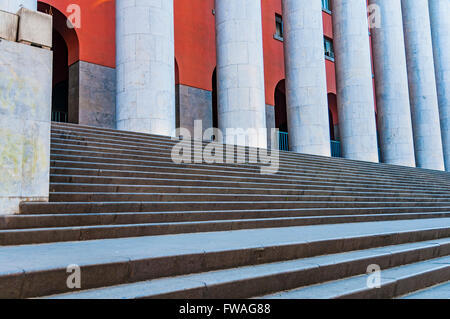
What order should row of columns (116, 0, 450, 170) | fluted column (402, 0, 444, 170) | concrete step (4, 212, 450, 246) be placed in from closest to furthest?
concrete step (4, 212, 450, 246) → row of columns (116, 0, 450, 170) → fluted column (402, 0, 444, 170)

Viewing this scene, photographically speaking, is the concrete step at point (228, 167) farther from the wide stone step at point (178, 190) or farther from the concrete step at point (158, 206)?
the concrete step at point (158, 206)

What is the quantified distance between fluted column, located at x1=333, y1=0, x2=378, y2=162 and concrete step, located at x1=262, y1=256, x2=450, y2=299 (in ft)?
49.5

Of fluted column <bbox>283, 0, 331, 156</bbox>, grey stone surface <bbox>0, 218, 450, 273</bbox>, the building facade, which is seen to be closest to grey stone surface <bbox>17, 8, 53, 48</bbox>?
grey stone surface <bbox>0, 218, 450, 273</bbox>

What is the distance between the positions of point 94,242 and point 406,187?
1147cm

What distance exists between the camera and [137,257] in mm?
3285

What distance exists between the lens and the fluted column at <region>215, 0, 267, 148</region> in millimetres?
15109

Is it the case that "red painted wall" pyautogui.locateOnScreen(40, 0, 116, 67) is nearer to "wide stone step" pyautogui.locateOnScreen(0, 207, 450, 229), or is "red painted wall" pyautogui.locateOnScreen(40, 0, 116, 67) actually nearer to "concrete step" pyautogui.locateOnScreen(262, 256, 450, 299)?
"wide stone step" pyautogui.locateOnScreen(0, 207, 450, 229)

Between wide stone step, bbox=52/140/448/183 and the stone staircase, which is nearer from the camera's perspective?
the stone staircase

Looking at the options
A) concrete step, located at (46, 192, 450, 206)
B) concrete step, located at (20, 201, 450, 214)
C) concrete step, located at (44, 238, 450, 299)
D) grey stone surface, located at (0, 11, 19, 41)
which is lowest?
concrete step, located at (44, 238, 450, 299)

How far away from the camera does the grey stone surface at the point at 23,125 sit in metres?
4.90

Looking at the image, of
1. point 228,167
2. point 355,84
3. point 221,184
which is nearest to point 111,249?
point 221,184

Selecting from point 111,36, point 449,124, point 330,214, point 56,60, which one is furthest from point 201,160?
point 449,124

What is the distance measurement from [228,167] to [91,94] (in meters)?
8.29

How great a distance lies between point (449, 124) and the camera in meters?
26.7
